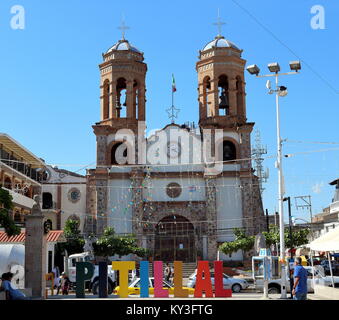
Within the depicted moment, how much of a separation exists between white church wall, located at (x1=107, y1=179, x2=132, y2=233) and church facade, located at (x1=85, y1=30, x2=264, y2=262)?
73mm

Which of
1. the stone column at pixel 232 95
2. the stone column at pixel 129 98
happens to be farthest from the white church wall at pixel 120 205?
the stone column at pixel 232 95

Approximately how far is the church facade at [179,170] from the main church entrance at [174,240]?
7cm

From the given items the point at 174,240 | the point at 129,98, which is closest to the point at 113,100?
the point at 129,98

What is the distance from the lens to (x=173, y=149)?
3866cm

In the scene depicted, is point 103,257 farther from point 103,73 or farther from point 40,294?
point 40,294

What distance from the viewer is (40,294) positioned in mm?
16359

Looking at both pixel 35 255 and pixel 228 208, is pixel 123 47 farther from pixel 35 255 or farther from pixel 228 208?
pixel 35 255

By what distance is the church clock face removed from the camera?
38594 millimetres

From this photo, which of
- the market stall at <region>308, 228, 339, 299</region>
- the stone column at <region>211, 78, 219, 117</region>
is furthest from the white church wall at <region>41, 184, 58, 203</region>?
the market stall at <region>308, 228, 339, 299</region>

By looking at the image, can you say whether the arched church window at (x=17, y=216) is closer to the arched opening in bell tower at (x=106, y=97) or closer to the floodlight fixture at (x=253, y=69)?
the arched opening in bell tower at (x=106, y=97)

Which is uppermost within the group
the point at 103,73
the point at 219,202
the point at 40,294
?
the point at 103,73

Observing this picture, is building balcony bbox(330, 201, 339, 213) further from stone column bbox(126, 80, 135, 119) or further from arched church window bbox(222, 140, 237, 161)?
stone column bbox(126, 80, 135, 119)
